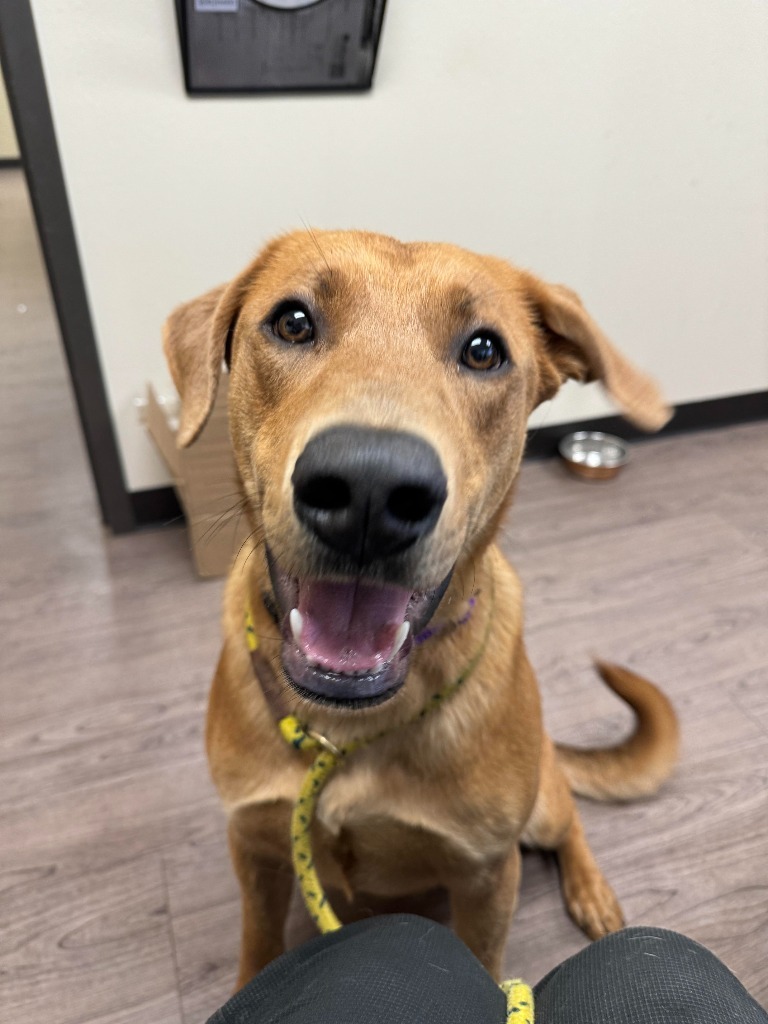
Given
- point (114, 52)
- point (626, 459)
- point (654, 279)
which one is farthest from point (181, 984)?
point (654, 279)

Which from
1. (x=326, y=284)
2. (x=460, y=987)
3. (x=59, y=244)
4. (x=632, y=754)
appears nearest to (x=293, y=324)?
(x=326, y=284)

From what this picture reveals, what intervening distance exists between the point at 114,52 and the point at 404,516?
1962 mm

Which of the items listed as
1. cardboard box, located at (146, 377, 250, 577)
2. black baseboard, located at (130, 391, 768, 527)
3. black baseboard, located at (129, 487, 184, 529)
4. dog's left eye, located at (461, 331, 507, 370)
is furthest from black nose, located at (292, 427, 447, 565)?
black baseboard, located at (130, 391, 768, 527)

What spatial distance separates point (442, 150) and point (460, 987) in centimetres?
244

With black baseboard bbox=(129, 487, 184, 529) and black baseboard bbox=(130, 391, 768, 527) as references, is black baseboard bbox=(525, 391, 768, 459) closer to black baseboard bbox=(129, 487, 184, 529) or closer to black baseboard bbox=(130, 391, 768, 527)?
black baseboard bbox=(130, 391, 768, 527)

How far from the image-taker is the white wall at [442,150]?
6.74ft

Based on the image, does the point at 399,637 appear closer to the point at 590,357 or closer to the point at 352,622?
the point at 352,622

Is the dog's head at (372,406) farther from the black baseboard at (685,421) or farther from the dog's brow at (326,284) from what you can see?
the black baseboard at (685,421)

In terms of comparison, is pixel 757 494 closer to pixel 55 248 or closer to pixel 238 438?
pixel 238 438

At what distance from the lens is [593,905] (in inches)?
58.6

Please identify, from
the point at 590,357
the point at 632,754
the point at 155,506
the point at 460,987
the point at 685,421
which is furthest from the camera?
the point at 685,421

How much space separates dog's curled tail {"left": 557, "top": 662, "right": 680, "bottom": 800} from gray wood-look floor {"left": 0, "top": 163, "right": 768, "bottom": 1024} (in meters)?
0.11

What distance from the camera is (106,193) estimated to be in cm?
213

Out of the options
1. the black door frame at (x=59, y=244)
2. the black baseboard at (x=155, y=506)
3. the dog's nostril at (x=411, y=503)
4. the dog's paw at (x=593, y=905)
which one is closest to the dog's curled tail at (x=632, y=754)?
the dog's paw at (x=593, y=905)
